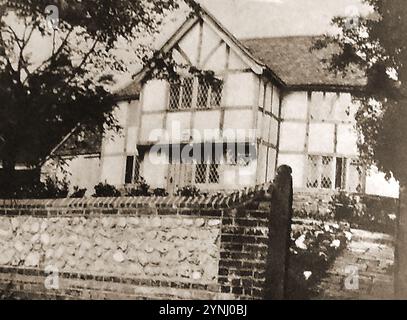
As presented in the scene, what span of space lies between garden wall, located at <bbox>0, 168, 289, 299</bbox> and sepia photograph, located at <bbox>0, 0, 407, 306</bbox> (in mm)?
16

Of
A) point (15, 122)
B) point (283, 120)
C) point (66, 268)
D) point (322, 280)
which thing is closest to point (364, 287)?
point (322, 280)

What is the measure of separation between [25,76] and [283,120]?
472cm

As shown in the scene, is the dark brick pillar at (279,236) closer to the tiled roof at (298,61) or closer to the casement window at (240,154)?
the casement window at (240,154)

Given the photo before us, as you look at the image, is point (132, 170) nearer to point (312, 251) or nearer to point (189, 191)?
point (189, 191)

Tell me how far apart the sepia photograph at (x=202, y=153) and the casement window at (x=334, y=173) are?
0.04m

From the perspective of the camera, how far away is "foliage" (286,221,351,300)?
5172mm

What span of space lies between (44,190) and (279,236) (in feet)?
12.7

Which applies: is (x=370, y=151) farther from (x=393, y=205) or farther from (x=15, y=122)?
(x=15, y=122)

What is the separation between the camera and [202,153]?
22.3 feet

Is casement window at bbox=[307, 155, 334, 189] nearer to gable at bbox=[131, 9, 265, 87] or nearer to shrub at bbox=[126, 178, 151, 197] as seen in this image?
gable at bbox=[131, 9, 265, 87]

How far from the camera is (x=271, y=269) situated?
4.39 meters

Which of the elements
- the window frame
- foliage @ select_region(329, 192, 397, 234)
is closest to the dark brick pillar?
foliage @ select_region(329, 192, 397, 234)

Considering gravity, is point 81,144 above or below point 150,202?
above

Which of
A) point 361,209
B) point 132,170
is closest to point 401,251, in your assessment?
point 361,209
